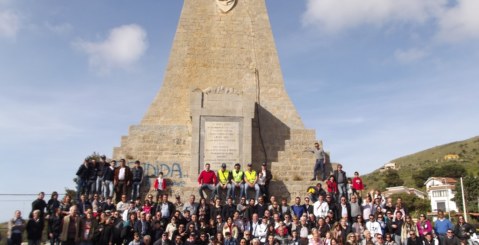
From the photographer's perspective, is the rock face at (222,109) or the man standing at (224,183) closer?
the man standing at (224,183)

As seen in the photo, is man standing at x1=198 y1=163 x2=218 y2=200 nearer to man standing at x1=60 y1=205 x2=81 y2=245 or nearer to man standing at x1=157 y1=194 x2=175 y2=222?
man standing at x1=157 y1=194 x2=175 y2=222

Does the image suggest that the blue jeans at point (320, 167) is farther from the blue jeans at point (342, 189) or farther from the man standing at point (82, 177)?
the man standing at point (82, 177)

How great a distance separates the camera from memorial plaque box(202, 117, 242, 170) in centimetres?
1547

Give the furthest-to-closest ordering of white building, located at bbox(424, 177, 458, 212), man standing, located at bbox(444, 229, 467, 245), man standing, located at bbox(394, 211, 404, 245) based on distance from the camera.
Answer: white building, located at bbox(424, 177, 458, 212)
man standing, located at bbox(444, 229, 467, 245)
man standing, located at bbox(394, 211, 404, 245)

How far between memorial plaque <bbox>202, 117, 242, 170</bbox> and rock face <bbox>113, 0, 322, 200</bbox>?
35mm

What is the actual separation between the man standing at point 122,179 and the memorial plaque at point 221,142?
9.56ft

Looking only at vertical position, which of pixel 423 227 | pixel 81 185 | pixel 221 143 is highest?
pixel 221 143

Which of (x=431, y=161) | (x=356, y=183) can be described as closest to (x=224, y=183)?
(x=356, y=183)

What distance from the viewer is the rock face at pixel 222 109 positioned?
15586mm

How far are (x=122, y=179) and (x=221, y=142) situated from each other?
12.6 feet

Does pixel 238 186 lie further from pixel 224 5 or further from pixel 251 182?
pixel 224 5

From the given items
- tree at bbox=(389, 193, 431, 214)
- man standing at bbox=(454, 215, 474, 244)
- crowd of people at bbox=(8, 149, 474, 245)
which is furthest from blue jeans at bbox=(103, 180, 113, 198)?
tree at bbox=(389, 193, 431, 214)

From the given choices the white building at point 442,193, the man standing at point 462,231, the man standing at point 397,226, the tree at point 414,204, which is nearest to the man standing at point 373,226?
Answer: the man standing at point 397,226

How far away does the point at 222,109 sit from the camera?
15.8 meters
